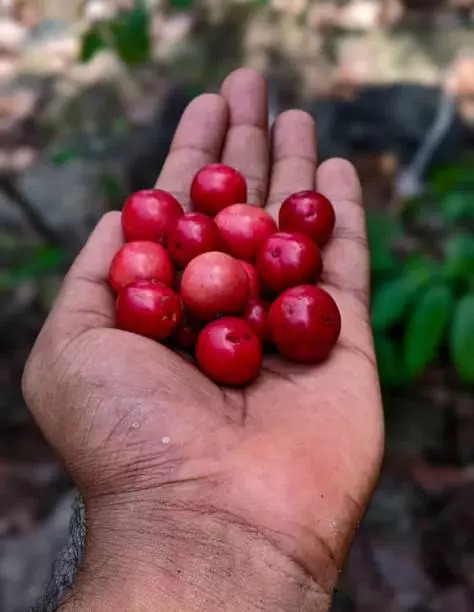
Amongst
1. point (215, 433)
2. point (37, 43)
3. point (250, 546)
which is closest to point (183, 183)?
point (215, 433)

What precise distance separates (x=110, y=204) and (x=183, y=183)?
1.81m

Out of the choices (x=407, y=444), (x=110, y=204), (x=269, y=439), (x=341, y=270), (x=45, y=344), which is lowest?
(x=407, y=444)

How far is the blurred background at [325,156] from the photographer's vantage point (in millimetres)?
3318

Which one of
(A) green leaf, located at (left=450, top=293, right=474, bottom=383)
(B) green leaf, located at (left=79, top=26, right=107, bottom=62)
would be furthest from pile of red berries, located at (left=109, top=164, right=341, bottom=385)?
(B) green leaf, located at (left=79, top=26, right=107, bottom=62)

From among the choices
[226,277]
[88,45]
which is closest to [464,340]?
[226,277]

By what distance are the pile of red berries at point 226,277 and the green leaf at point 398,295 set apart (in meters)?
0.46

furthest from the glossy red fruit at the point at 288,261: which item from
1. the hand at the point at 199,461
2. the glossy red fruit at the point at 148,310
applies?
the glossy red fruit at the point at 148,310

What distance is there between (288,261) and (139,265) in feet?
1.50

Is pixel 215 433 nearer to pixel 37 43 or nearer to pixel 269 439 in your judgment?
pixel 269 439

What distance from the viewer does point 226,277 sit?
2.49 m

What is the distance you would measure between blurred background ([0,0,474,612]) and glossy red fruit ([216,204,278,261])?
0.69m

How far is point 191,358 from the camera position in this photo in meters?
2.50

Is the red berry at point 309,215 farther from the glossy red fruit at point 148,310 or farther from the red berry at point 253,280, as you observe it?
the glossy red fruit at point 148,310

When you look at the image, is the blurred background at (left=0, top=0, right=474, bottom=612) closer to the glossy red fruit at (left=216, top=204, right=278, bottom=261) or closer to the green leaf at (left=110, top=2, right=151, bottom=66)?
the green leaf at (left=110, top=2, right=151, bottom=66)
